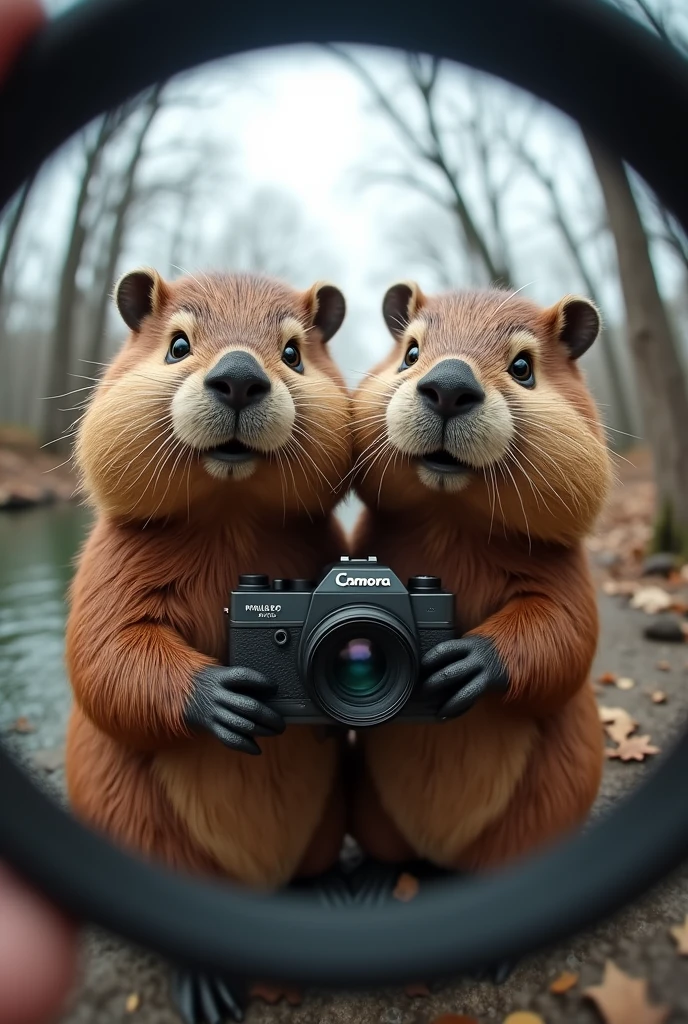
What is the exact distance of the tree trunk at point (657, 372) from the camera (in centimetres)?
179

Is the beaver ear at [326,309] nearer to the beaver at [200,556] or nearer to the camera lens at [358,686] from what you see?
the beaver at [200,556]

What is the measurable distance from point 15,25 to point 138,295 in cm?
23

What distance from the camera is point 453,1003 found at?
0.65 meters

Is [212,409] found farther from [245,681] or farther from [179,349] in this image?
[245,681]

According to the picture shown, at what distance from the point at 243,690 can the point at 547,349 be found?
42 centimetres

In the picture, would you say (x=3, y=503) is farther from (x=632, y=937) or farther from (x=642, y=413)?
(x=642, y=413)

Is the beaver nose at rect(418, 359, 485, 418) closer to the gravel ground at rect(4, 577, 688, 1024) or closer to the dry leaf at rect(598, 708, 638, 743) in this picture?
the gravel ground at rect(4, 577, 688, 1024)

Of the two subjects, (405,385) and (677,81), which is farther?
(405,385)

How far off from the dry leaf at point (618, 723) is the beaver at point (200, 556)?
0.57 meters

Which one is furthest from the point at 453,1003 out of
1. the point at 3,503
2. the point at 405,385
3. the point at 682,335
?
the point at 682,335

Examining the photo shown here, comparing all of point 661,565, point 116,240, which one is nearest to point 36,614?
point 116,240

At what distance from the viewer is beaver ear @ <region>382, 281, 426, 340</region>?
0.71 meters

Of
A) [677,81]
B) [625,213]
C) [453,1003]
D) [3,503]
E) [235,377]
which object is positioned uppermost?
[625,213]

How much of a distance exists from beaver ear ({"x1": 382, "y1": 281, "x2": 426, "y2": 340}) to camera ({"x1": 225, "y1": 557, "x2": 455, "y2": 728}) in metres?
0.28
